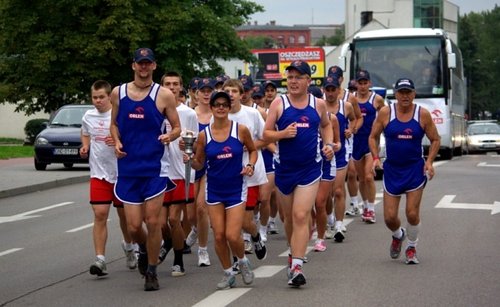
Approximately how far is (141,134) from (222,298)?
165 centimetres

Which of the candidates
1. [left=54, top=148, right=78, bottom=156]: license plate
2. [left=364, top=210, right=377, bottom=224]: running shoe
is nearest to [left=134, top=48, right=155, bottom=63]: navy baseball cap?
[left=364, top=210, right=377, bottom=224]: running shoe

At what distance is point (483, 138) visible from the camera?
1966 inches

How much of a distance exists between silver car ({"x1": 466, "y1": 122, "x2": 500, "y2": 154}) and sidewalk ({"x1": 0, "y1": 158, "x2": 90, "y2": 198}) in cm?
2220

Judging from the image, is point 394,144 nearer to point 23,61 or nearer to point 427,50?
point 427,50

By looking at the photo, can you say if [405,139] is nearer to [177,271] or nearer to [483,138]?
[177,271]

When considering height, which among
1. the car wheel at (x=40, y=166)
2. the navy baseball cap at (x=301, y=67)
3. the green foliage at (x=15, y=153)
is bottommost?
the green foliage at (x=15, y=153)

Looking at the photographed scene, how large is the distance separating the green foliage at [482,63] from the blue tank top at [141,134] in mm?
121255

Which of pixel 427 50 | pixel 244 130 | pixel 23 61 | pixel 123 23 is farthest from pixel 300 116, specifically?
pixel 23 61

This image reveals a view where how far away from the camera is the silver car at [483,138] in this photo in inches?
1945

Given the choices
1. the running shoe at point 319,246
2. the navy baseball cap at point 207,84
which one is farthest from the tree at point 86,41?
the navy baseball cap at point 207,84

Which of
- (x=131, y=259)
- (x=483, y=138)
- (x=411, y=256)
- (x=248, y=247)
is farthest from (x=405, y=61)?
(x=131, y=259)

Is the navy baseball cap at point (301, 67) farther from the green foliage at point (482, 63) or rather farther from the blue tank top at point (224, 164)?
the green foliage at point (482, 63)

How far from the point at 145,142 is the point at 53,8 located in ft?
143

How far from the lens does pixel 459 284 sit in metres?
10.1
